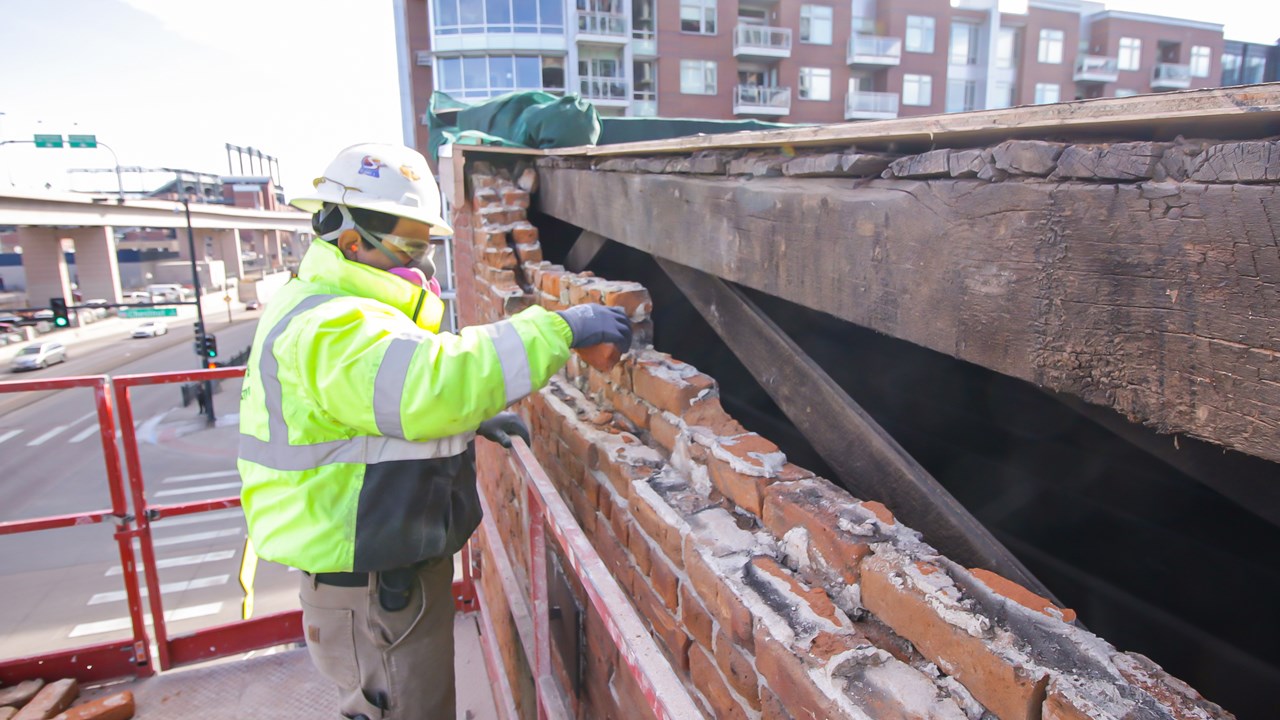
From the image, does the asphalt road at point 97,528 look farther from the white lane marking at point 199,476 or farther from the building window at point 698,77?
the building window at point 698,77

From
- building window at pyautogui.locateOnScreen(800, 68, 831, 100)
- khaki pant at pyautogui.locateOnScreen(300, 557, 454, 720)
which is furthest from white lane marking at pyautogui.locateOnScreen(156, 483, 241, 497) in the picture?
building window at pyautogui.locateOnScreen(800, 68, 831, 100)

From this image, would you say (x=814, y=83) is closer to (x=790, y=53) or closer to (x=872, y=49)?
(x=790, y=53)

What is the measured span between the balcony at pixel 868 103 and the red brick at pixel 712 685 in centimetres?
3464

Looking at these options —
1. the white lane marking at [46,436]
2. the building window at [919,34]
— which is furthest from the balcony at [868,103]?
the white lane marking at [46,436]

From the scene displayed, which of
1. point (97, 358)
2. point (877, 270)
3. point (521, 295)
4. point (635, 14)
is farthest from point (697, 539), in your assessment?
point (97, 358)

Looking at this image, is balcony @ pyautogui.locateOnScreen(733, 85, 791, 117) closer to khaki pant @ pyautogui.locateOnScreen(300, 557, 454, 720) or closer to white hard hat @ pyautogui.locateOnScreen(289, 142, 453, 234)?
white hard hat @ pyautogui.locateOnScreen(289, 142, 453, 234)

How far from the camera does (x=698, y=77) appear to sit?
30641 millimetres

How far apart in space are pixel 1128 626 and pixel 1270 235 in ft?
6.98

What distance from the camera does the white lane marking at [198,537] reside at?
14141 millimetres

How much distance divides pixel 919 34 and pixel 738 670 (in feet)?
126

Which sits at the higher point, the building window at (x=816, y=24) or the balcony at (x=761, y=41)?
the building window at (x=816, y=24)

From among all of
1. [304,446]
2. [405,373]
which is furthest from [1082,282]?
[304,446]

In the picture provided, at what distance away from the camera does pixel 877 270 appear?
1383 mm

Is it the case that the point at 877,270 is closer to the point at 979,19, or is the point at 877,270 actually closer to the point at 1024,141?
the point at 1024,141
